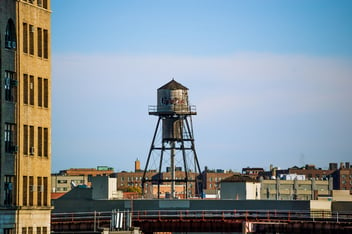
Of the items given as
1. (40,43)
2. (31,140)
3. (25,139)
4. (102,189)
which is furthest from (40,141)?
(102,189)

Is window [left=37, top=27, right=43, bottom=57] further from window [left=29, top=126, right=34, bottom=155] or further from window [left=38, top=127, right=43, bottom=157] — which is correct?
window [left=29, top=126, right=34, bottom=155]

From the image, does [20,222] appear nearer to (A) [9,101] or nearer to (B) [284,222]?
(A) [9,101]

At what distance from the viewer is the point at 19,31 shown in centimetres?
9031

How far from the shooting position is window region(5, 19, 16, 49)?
294 ft

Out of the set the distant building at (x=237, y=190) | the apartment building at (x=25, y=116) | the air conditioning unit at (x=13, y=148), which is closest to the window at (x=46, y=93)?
the apartment building at (x=25, y=116)

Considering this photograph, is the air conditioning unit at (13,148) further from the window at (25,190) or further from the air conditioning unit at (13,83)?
the air conditioning unit at (13,83)

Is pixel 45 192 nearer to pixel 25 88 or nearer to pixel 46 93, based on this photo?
pixel 46 93

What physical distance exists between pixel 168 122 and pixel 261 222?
68271mm

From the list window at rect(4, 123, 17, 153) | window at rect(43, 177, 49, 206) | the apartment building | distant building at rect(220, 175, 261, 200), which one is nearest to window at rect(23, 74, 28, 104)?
the apartment building

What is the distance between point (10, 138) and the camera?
294 feet

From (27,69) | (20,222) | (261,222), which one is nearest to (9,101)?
(27,69)

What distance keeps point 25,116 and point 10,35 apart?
6.59 meters

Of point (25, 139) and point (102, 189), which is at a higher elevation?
point (25, 139)

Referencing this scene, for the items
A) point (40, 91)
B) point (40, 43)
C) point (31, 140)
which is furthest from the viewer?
point (40, 43)
